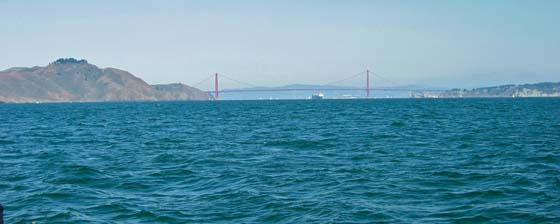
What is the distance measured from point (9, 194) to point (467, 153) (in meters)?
13.4

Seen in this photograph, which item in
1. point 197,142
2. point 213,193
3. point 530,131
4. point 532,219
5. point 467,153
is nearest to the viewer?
point 532,219

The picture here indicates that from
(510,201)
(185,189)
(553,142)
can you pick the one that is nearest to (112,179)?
(185,189)

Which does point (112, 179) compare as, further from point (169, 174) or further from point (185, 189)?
point (185, 189)

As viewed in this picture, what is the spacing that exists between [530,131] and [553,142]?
22.6 feet

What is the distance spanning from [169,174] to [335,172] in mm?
4164

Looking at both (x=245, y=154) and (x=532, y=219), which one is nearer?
(x=532, y=219)

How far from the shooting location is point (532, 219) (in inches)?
415

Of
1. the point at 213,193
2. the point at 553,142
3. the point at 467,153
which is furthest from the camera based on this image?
the point at 553,142

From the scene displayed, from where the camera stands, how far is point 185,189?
13.8 m

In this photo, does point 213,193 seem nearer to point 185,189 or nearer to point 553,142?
point 185,189

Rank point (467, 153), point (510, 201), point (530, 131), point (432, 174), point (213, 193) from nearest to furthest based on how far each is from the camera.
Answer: point (510, 201) < point (213, 193) < point (432, 174) < point (467, 153) < point (530, 131)

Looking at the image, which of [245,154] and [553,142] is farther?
[553,142]

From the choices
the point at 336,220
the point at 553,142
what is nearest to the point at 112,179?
the point at 336,220

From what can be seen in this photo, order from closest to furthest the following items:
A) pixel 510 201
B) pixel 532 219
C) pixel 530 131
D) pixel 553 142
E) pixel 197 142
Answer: pixel 532 219
pixel 510 201
pixel 553 142
pixel 197 142
pixel 530 131
